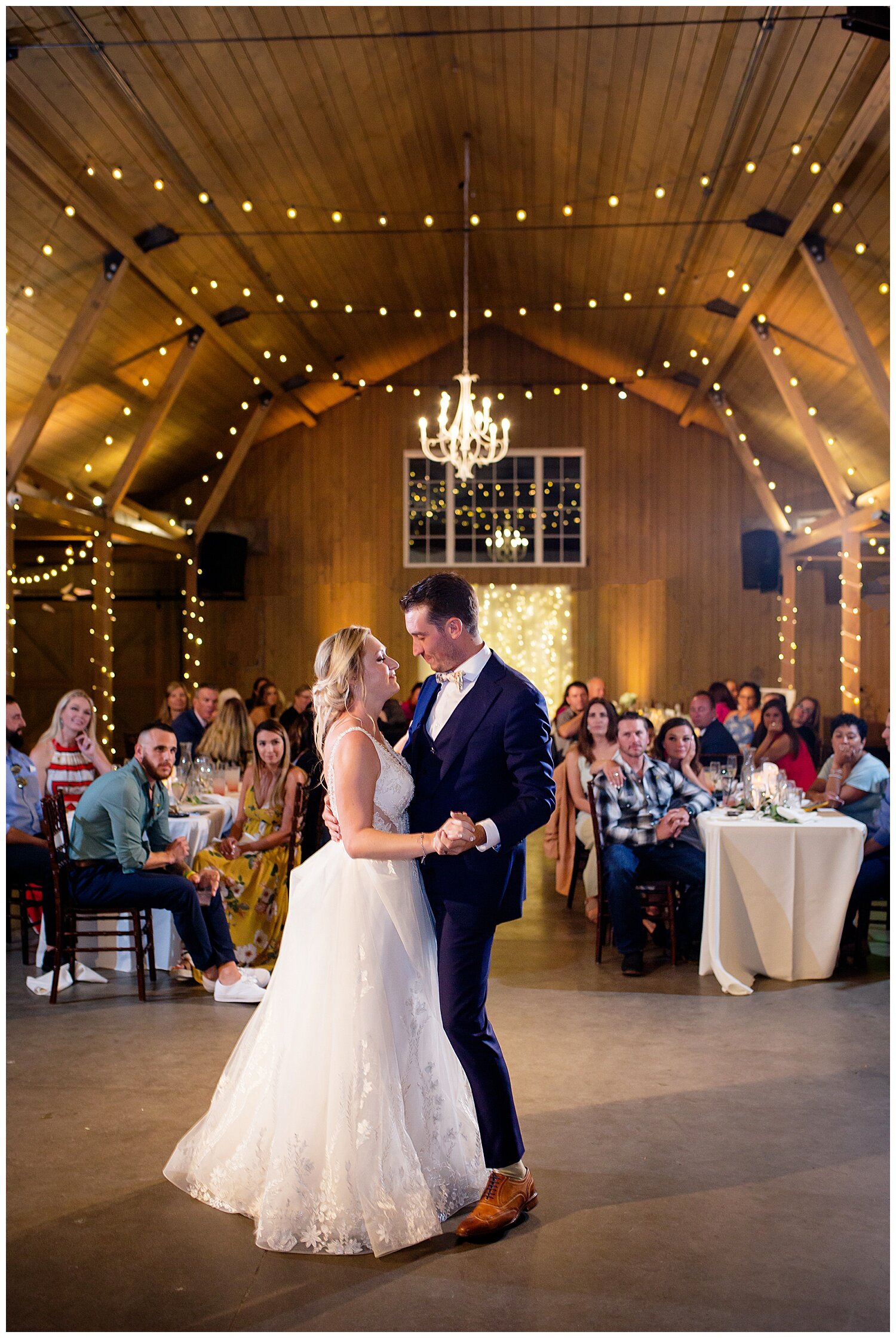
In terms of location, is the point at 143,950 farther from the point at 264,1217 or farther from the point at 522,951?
the point at 264,1217

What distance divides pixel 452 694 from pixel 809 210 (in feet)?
20.8

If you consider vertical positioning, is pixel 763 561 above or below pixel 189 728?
above

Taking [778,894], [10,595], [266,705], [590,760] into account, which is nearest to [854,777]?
[778,894]

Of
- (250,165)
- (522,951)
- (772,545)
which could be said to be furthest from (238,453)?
(522,951)

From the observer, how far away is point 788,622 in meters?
13.8

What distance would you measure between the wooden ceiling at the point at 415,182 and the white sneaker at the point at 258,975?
5.20 m

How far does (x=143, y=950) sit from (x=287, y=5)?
221 inches

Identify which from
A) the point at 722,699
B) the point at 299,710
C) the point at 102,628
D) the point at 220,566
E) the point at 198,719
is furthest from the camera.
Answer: the point at 220,566

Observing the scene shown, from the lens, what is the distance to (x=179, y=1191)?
3.17m

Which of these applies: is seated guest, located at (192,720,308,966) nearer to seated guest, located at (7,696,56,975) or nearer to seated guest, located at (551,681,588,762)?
seated guest, located at (7,696,56,975)

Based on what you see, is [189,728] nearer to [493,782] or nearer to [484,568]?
[493,782]

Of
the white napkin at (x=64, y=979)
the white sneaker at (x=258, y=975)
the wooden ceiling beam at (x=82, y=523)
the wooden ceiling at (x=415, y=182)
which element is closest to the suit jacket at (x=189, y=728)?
the wooden ceiling beam at (x=82, y=523)

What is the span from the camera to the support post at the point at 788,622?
13.8 metres

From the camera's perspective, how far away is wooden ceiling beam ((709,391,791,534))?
13500 millimetres
